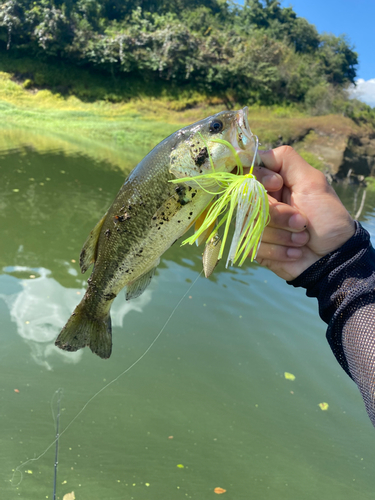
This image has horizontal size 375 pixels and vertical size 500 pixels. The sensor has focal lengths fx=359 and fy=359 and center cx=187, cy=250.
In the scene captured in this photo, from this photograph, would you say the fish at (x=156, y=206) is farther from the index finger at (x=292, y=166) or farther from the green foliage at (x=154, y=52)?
the green foliage at (x=154, y=52)

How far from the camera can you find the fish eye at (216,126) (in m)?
1.88

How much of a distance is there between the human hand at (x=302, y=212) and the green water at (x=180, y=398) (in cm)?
216

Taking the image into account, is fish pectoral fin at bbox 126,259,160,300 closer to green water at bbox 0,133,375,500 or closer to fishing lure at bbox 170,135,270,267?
fishing lure at bbox 170,135,270,267

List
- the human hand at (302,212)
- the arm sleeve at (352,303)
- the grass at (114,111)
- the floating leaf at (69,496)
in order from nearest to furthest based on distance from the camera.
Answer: the arm sleeve at (352,303)
the human hand at (302,212)
the floating leaf at (69,496)
the grass at (114,111)

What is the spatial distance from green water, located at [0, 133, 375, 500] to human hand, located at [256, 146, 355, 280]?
2.16 m

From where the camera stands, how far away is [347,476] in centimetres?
332

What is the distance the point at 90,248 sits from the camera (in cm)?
231

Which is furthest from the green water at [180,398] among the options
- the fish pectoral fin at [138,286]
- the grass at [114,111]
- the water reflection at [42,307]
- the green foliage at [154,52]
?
the green foliage at [154,52]

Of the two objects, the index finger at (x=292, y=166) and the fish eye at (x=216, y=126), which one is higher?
the fish eye at (x=216, y=126)

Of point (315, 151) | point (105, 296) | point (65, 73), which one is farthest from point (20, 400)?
point (65, 73)

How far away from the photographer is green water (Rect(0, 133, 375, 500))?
3076 millimetres

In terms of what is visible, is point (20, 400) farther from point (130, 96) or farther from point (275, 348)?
point (130, 96)

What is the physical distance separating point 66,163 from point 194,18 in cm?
3902

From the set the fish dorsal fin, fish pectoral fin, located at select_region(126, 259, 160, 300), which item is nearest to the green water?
fish pectoral fin, located at select_region(126, 259, 160, 300)
